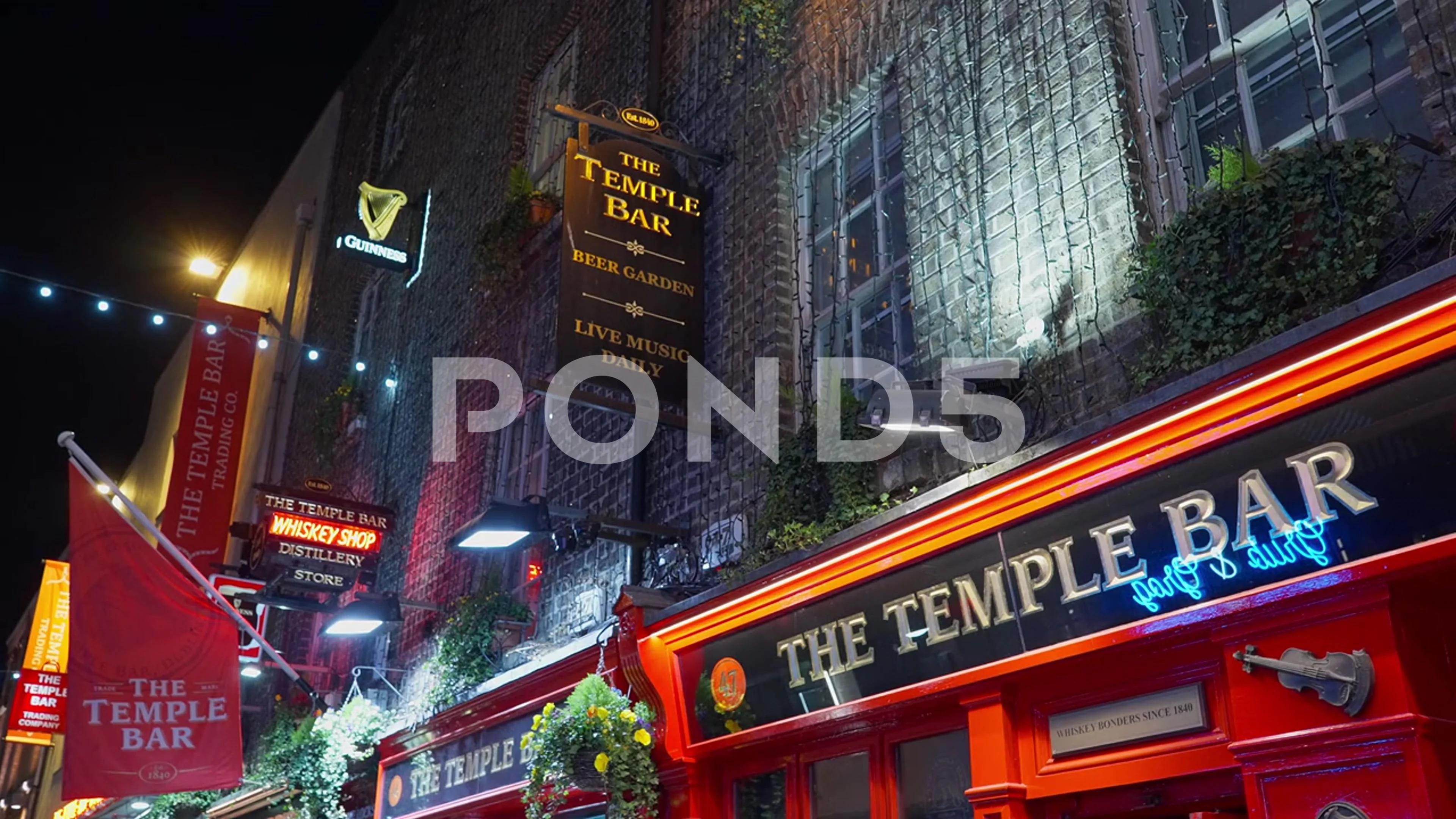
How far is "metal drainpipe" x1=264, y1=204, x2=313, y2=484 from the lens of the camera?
21.9 metres

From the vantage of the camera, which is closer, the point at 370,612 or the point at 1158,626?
the point at 1158,626

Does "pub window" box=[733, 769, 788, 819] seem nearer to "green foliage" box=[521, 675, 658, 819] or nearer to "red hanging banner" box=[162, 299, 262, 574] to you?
"green foliage" box=[521, 675, 658, 819]

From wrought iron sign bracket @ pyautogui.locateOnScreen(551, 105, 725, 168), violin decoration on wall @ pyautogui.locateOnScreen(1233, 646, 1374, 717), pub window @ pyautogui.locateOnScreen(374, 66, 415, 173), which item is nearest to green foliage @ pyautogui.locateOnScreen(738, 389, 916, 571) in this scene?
violin decoration on wall @ pyautogui.locateOnScreen(1233, 646, 1374, 717)

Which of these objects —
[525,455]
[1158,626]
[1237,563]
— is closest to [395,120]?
[525,455]

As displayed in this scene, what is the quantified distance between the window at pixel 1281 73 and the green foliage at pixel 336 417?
44.4 feet

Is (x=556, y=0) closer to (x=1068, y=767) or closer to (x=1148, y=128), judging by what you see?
(x=1148, y=128)

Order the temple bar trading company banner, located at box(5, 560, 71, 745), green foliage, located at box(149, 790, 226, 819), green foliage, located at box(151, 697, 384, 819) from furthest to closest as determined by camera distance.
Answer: the temple bar trading company banner, located at box(5, 560, 71, 745) < green foliage, located at box(149, 790, 226, 819) < green foliage, located at box(151, 697, 384, 819)

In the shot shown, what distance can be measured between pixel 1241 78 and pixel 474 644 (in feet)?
26.4

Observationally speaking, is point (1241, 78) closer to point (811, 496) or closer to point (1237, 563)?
point (1237, 563)

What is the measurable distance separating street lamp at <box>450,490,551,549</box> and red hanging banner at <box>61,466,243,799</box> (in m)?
2.83

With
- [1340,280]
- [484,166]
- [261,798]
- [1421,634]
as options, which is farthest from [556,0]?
[1421,634]

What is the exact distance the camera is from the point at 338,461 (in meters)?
18.0

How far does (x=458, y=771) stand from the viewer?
1085 cm

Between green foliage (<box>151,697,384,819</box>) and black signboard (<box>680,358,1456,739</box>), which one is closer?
black signboard (<box>680,358,1456,739</box>)
